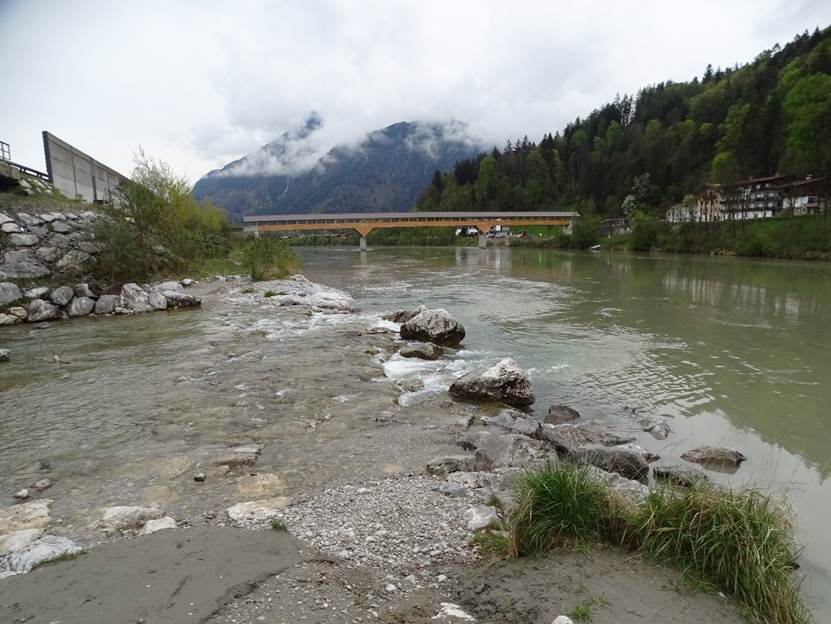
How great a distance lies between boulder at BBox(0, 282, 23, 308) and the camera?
2075cm

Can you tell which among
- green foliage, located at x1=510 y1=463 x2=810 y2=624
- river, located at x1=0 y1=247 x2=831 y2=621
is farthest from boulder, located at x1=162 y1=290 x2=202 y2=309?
green foliage, located at x1=510 y1=463 x2=810 y2=624

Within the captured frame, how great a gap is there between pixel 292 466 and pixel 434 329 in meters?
10.7

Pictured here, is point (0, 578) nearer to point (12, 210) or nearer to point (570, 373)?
point (570, 373)

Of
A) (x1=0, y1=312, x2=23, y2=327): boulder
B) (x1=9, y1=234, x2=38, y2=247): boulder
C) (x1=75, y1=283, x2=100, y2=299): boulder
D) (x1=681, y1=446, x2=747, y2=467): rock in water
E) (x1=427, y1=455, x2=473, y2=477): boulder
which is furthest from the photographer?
(x1=9, y1=234, x2=38, y2=247): boulder

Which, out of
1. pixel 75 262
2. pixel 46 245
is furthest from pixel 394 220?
pixel 46 245

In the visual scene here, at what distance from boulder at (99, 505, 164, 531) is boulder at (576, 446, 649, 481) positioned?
20.1 feet

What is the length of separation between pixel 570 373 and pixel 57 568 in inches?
482

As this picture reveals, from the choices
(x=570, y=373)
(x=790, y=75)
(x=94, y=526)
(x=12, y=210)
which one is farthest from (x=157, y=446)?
(x=790, y=75)

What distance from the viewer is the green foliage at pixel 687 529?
418 centimetres

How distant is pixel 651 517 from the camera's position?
4777 millimetres

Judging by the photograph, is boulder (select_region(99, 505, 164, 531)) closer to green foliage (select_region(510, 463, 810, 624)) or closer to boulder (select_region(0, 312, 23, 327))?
green foliage (select_region(510, 463, 810, 624))

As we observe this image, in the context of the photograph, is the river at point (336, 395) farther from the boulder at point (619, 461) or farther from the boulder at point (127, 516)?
the boulder at point (619, 461)

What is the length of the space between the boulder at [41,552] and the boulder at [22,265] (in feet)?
73.5

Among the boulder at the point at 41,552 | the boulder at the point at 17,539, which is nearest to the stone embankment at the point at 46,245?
the boulder at the point at 17,539
